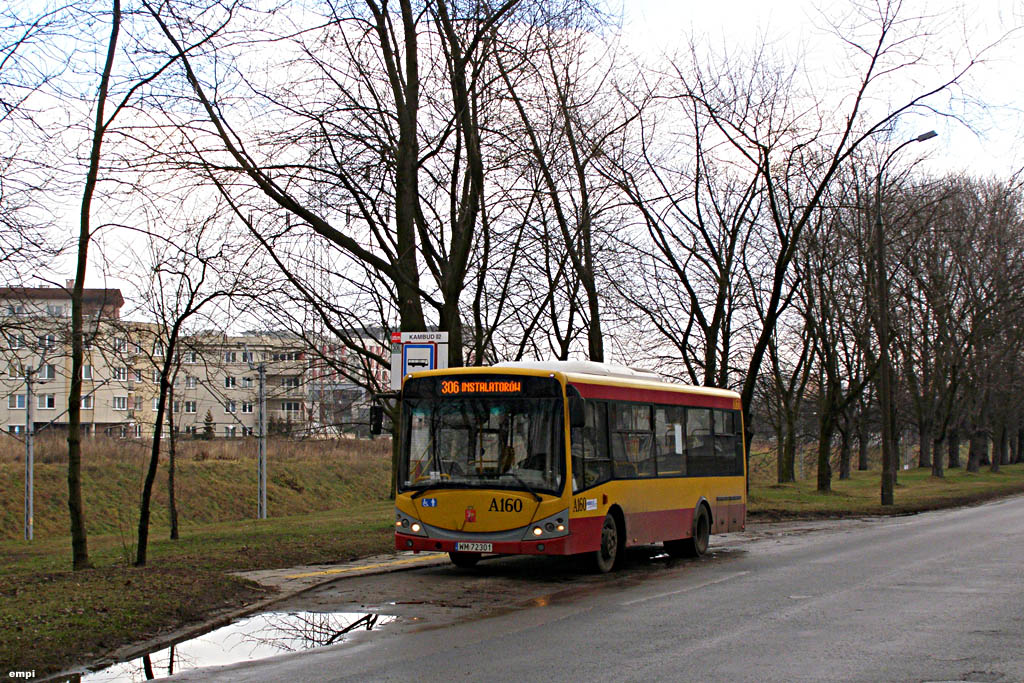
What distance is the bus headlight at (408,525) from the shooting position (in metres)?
15.2

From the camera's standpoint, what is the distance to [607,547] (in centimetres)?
1594

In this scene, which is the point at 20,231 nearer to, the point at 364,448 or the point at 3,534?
the point at 3,534

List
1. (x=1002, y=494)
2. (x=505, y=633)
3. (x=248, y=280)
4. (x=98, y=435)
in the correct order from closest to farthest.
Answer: (x=505, y=633), (x=248, y=280), (x=1002, y=494), (x=98, y=435)

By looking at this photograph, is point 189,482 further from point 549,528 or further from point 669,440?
point 549,528

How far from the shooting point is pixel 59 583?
1204cm

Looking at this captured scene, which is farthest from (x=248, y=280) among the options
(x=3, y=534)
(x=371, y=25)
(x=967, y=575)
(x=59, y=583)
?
(x=3, y=534)

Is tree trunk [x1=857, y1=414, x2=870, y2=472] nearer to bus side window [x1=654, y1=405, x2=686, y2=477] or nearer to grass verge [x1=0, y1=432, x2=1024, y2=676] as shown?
grass verge [x1=0, y1=432, x2=1024, y2=676]

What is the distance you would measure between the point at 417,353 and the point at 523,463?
3.78 meters

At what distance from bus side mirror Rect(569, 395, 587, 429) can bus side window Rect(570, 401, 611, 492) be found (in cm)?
26

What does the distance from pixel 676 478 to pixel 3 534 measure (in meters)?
29.0

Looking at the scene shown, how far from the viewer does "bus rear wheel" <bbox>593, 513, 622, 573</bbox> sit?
15.7 meters

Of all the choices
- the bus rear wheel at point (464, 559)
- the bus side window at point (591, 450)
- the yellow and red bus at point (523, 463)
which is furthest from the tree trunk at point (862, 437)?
the bus rear wheel at point (464, 559)

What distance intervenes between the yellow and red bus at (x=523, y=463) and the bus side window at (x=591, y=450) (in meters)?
0.02

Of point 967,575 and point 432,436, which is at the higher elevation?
point 432,436
